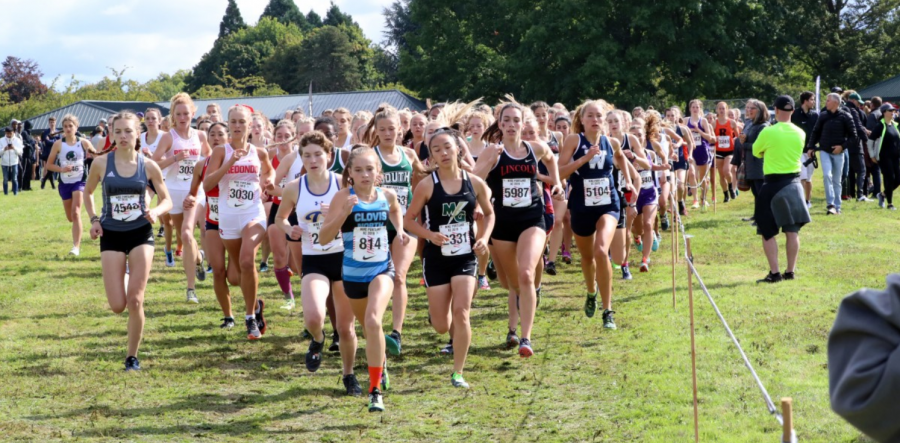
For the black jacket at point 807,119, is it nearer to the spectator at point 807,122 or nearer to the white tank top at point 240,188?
the spectator at point 807,122

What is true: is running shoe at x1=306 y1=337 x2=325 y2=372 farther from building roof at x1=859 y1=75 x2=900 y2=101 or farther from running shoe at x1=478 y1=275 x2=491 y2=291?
building roof at x1=859 y1=75 x2=900 y2=101

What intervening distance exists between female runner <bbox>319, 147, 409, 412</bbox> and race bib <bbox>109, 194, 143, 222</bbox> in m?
1.97

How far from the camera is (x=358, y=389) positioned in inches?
294

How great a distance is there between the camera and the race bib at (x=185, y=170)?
1206cm

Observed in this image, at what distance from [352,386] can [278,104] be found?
187ft

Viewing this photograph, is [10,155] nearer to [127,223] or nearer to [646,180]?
[646,180]

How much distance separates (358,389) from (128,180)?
2608mm

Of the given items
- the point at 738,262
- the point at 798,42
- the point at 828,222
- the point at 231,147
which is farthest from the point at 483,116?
the point at 798,42

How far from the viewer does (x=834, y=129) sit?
17.2 metres

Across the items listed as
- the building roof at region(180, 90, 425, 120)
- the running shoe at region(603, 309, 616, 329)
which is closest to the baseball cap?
the running shoe at region(603, 309, 616, 329)

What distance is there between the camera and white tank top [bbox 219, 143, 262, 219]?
9.34m

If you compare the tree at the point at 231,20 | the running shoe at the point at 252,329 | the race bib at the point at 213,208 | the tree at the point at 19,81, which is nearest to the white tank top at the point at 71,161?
the race bib at the point at 213,208

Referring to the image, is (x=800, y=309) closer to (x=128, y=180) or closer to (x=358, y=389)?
(x=358, y=389)

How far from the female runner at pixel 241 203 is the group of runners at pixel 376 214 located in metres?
0.01
